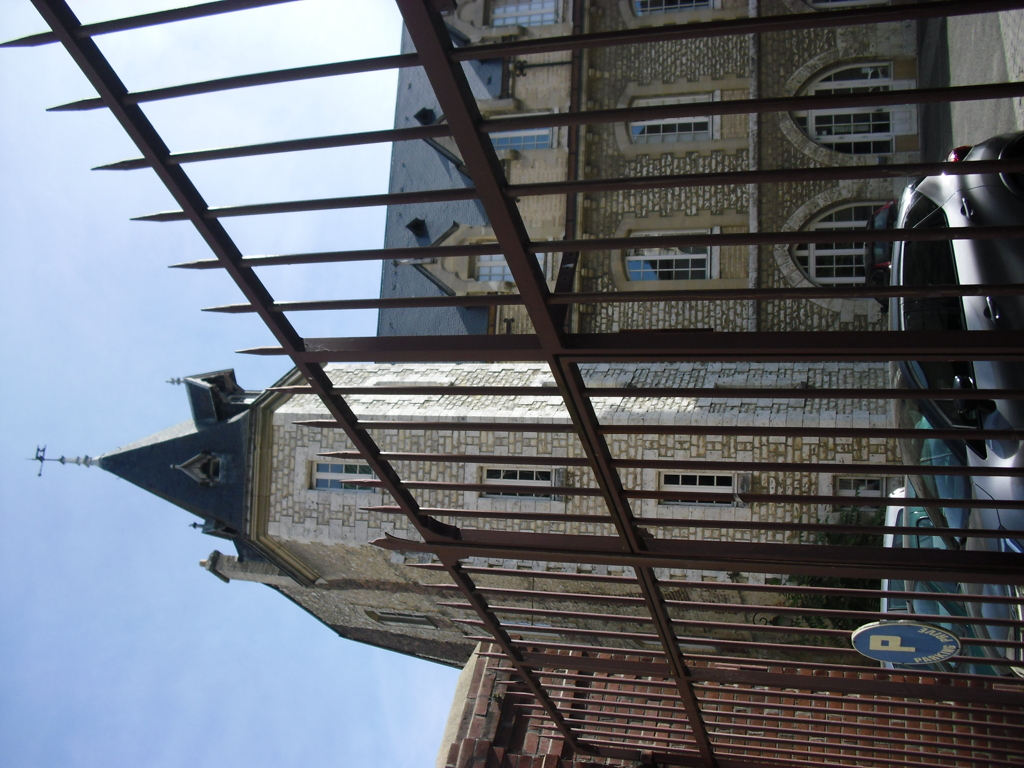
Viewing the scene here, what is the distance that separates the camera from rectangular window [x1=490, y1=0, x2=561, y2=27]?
1689 centimetres

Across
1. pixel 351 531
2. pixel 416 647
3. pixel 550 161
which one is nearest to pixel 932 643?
pixel 351 531

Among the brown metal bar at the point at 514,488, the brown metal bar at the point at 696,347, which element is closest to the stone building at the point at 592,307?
the brown metal bar at the point at 514,488

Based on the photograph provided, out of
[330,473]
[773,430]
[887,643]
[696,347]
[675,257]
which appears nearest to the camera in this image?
Answer: [696,347]

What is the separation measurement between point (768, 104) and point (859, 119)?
14734mm

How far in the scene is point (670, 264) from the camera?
1567 centimetres

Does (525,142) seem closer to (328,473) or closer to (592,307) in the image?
(592,307)

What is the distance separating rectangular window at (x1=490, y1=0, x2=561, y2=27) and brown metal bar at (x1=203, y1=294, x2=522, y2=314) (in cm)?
1530

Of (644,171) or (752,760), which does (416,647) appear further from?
(752,760)

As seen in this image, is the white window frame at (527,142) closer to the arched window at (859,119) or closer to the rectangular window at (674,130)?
the rectangular window at (674,130)

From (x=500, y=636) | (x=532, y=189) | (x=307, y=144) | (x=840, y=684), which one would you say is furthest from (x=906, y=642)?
(x=307, y=144)

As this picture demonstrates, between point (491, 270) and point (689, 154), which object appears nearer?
point (689, 154)

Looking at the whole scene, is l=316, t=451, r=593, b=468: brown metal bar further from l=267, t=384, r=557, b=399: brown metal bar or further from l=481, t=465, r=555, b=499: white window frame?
l=481, t=465, r=555, b=499: white window frame

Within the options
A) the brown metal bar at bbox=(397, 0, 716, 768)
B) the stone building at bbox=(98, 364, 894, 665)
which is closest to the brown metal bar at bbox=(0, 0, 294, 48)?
the brown metal bar at bbox=(397, 0, 716, 768)

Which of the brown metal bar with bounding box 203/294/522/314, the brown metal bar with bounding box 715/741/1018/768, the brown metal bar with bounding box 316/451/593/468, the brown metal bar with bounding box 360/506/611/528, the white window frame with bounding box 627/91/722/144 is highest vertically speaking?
the white window frame with bounding box 627/91/722/144
